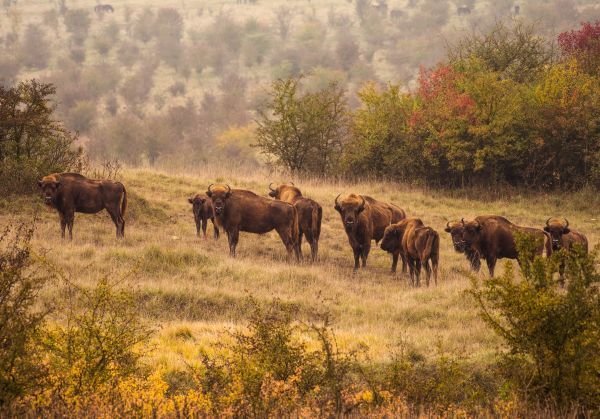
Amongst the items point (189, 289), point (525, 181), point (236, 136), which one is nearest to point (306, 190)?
point (525, 181)

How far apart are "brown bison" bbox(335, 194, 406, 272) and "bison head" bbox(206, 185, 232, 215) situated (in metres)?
2.63

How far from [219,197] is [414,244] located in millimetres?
4779

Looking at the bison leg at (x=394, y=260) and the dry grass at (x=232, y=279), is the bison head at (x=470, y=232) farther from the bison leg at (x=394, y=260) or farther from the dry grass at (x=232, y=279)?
the bison leg at (x=394, y=260)

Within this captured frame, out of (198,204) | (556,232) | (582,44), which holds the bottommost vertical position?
(198,204)

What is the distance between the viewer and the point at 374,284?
17828mm

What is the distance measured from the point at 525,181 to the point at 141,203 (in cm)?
1576

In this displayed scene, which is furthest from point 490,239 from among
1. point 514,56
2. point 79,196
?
point 514,56

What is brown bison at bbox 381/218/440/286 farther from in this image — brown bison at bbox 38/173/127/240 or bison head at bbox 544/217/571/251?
brown bison at bbox 38/173/127/240

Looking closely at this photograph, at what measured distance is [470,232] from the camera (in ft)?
58.7

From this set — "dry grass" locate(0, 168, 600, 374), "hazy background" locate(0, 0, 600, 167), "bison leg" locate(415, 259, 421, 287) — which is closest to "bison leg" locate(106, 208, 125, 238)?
"dry grass" locate(0, 168, 600, 374)

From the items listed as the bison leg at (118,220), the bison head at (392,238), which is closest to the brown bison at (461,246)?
the bison head at (392,238)

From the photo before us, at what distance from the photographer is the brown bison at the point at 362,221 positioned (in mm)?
19234

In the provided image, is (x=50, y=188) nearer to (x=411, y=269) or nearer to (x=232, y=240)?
(x=232, y=240)

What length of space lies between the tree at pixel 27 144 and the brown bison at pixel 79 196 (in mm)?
2423
